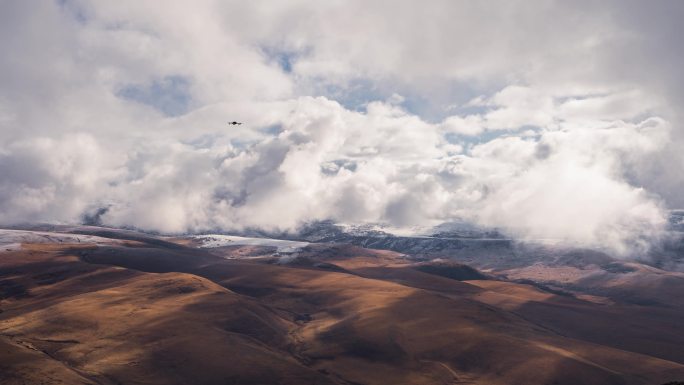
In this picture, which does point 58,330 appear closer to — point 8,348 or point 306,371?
point 8,348

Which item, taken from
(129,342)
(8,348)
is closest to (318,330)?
(129,342)

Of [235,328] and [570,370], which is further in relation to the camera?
[235,328]

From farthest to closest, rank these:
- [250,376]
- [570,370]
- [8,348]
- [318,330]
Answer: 1. [318,330]
2. [570,370]
3. [250,376]
4. [8,348]

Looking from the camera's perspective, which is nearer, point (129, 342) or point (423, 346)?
point (129, 342)

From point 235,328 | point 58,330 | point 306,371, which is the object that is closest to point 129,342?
point 58,330

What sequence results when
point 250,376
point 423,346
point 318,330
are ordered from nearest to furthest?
point 250,376 < point 423,346 < point 318,330

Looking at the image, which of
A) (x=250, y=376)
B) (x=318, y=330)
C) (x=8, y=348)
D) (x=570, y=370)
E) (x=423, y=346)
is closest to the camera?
(x=8, y=348)

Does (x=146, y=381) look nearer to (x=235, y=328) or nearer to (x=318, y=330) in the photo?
(x=235, y=328)

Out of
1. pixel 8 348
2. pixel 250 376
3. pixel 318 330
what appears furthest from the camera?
pixel 318 330
